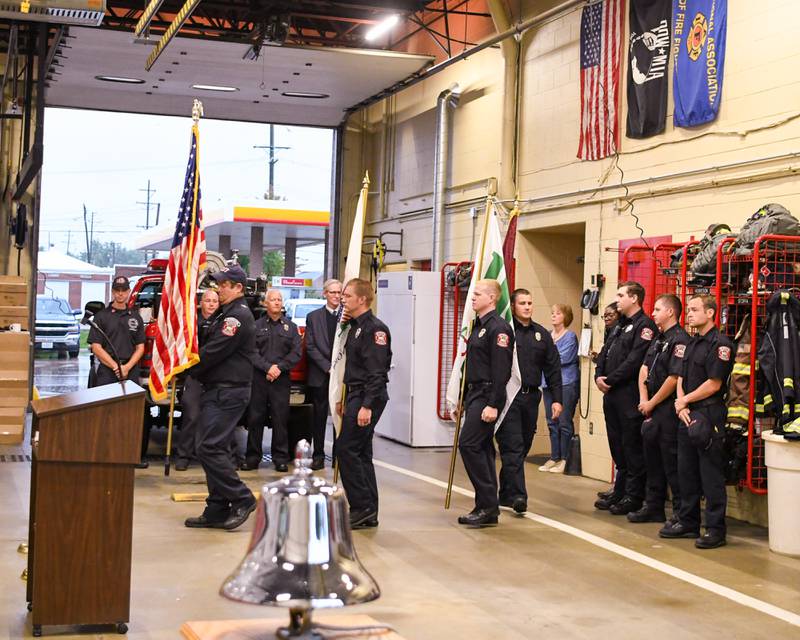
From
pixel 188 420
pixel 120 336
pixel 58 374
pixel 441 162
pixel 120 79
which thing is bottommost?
pixel 58 374

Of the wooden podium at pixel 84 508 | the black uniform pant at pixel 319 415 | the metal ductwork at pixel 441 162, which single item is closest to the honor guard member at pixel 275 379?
Result: the black uniform pant at pixel 319 415

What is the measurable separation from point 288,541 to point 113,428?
2.70 metres

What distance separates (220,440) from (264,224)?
80.1 ft

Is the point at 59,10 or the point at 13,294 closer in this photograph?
the point at 59,10

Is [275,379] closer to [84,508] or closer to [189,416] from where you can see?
[189,416]

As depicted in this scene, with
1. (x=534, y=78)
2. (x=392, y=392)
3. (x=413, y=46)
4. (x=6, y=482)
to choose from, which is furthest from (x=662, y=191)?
(x=413, y=46)

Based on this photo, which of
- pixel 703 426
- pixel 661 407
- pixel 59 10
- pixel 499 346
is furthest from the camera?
pixel 59 10

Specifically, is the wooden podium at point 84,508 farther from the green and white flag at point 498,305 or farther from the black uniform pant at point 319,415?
the black uniform pant at point 319,415

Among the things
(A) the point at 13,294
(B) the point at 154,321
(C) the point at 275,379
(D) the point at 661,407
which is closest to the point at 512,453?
(D) the point at 661,407

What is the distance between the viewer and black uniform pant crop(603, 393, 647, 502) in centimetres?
925

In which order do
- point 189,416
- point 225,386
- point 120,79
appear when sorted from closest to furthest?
point 225,386
point 189,416
point 120,79

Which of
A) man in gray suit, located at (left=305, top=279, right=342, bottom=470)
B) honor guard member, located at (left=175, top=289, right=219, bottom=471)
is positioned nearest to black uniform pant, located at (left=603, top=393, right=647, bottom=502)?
man in gray suit, located at (left=305, top=279, right=342, bottom=470)

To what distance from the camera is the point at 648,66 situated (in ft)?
35.0

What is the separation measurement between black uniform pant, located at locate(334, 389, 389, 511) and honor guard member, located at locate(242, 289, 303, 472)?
315cm
